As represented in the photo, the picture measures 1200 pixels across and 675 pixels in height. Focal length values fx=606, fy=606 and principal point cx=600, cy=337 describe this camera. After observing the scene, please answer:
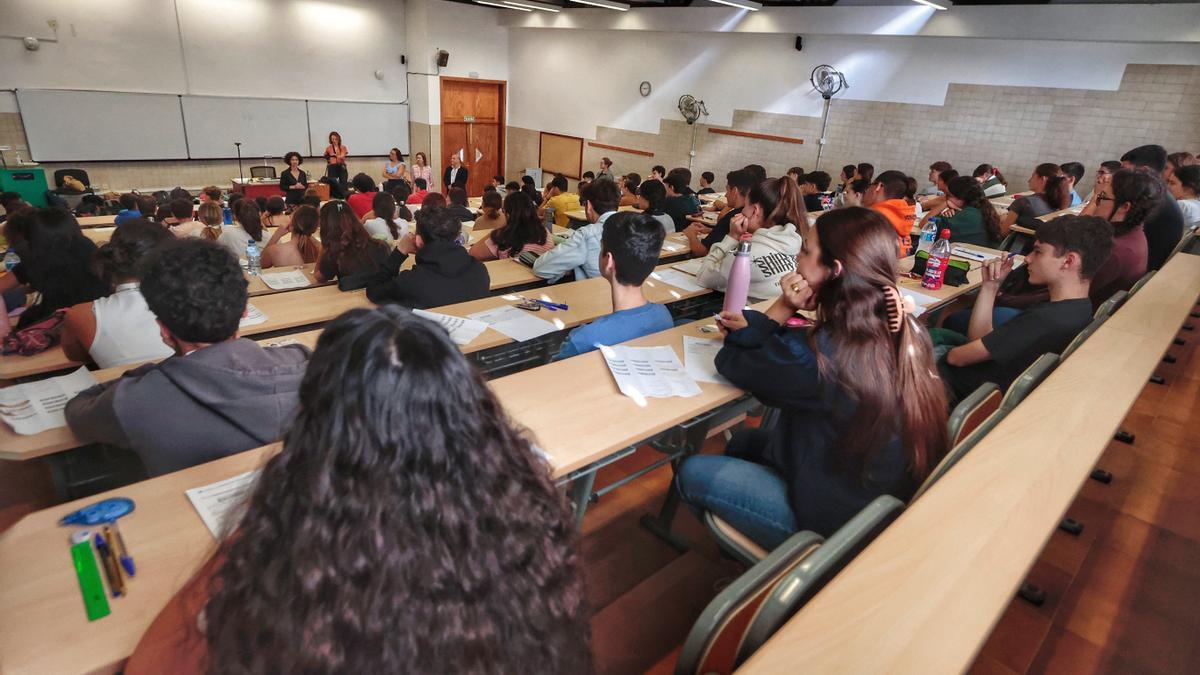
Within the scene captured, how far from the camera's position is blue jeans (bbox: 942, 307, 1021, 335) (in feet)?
10.7

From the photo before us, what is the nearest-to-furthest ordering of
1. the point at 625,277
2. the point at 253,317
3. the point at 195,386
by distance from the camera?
the point at 195,386
the point at 625,277
the point at 253,317

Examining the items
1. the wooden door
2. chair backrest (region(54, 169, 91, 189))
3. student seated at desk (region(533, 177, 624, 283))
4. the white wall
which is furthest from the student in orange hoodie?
chair backrest (region(54, 169, 91, 189))

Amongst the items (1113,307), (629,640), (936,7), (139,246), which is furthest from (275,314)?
(936,7)

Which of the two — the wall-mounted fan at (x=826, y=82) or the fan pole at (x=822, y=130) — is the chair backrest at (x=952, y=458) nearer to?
the wall-mounted fan at (x=826, y=82)

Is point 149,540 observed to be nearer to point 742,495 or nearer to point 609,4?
point 742,495

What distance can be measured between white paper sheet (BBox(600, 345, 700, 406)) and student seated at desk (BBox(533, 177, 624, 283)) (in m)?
1.55

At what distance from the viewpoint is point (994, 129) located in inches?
277

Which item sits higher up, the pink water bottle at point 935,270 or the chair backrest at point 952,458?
the pink water bottle at point 935,270

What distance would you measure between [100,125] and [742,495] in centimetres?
1046

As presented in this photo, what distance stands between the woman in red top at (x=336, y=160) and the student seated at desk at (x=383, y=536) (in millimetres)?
9509

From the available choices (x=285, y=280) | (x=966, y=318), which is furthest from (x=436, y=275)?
(x=966, y=318)

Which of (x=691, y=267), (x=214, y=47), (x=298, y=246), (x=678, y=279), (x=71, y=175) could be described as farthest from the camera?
(x=214, y=47)

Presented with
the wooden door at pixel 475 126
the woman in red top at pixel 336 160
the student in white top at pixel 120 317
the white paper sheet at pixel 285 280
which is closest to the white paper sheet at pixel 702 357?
the student in white top at pixel 120 317

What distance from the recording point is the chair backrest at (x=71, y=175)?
26.5ft
